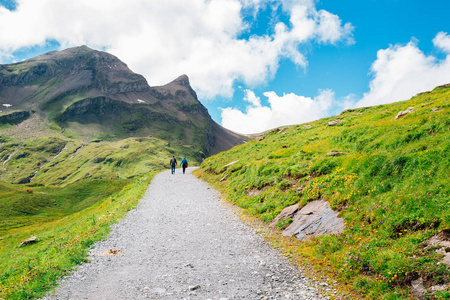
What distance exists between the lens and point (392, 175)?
13.5m

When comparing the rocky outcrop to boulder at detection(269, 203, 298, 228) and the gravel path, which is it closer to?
boulder at detection(269, 203, 298, 228)

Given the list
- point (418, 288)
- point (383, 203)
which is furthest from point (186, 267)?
point (383, 203)

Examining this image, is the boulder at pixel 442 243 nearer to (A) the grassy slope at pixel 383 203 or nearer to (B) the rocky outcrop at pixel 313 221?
(A) the grassy slope at pixel 383 203

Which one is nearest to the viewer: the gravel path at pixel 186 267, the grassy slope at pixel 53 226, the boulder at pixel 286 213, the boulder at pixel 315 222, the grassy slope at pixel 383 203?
the grassy slope at pixel 383 203

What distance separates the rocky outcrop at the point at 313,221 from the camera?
13.0m

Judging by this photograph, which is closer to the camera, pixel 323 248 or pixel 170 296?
pixel 170 296

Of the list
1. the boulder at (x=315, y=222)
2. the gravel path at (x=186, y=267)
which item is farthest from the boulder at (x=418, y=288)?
the boulder at (x=315, y=222)

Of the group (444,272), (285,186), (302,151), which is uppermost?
(302,151)

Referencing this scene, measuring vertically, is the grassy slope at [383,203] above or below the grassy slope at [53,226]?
above

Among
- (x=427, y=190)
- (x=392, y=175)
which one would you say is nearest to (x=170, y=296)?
(x=427, y=190)

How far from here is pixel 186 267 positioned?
11.8 m

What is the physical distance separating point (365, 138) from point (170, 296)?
2061cm

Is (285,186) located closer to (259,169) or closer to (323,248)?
(259,169)

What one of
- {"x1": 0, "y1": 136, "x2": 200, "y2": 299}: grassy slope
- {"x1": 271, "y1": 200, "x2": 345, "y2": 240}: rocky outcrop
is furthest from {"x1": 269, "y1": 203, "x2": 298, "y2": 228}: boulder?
{"x1": 0, "y1": 136, "x2": 200, "y2": 299}: grassy slope
